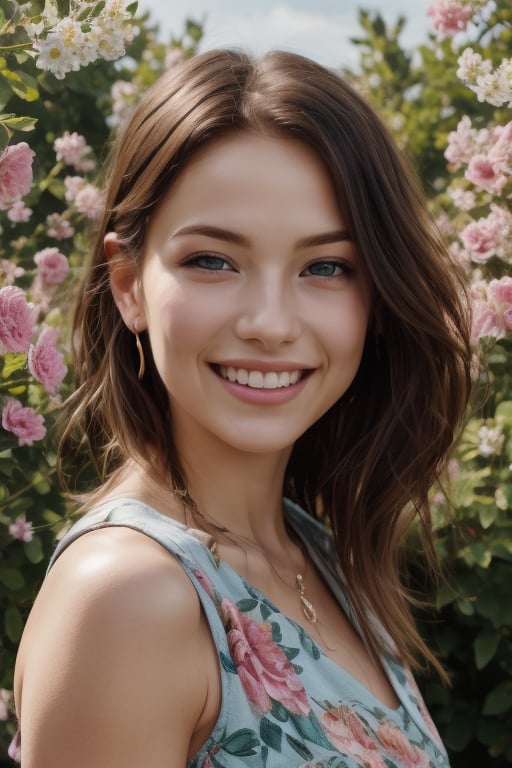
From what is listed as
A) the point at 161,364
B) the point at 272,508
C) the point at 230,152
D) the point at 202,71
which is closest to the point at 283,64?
the point at 202,71

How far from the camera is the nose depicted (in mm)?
1750

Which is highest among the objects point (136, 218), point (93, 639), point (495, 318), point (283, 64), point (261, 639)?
point (283, 64)

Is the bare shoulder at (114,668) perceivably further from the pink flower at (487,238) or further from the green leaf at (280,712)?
the pink flower at (487,238)

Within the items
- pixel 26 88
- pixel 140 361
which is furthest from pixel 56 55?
pixel 140 361

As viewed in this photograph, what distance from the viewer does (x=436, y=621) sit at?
2.82 m

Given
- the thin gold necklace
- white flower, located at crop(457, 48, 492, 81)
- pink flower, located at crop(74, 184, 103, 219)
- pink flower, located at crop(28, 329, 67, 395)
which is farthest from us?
pink flower, located at crop(74, 184, 103, 219)

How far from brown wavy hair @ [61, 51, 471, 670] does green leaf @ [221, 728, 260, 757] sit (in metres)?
0.48

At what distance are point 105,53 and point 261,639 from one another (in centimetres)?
112

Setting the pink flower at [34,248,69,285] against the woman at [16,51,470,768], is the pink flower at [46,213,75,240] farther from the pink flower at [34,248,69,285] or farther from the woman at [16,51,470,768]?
the woman at [16,51,470,768]

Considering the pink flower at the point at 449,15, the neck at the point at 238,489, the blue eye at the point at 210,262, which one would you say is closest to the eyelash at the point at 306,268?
the blue eye at the point at 210,262

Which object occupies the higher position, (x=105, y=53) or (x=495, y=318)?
(x=105, y=53)

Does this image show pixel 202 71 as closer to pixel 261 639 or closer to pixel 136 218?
pixel 136 218

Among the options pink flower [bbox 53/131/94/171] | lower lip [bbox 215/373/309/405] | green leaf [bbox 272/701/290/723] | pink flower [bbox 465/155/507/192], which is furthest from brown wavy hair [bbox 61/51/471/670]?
pink flower [bbox 53/131/94/171]

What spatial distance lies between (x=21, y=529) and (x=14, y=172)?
864 mm
